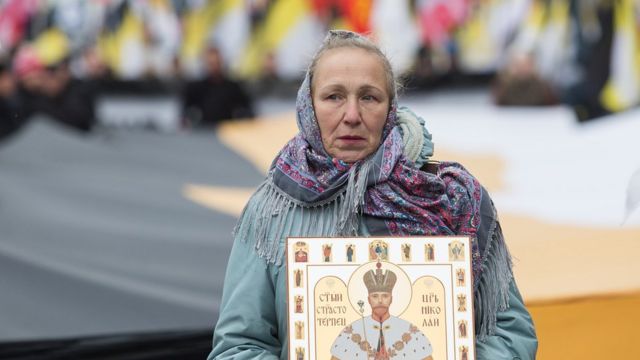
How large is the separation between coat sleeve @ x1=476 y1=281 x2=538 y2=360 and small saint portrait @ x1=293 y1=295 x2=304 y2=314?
0.38m

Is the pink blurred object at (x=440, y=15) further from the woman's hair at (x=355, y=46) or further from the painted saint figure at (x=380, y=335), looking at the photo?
the painted saint figure at (x=380, y=335)

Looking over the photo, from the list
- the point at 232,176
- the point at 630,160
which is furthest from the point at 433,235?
the point at 232,176

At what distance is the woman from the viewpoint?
2.29 metres

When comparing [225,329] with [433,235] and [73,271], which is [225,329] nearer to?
[433,235]

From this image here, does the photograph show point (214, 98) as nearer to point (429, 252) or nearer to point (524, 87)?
point (524, 87)

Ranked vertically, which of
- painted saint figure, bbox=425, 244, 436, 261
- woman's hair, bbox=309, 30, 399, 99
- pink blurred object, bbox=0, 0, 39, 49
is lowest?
painted saint figure, bbox=425, 244, 436, 261

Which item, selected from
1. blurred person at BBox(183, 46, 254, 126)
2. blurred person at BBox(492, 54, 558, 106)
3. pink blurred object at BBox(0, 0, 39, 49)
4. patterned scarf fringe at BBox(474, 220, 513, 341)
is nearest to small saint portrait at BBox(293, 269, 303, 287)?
patterned scarf fringe at BBox(474, 220, 513, 341)

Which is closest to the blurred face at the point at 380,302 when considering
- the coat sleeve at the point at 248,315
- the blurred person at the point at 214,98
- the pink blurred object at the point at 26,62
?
the coat sleeve at the point at 248,315

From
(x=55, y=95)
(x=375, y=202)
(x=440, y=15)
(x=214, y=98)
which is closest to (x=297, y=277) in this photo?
(x=375, y=202)

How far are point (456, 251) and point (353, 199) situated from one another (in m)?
0.24

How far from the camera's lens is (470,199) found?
235 cm

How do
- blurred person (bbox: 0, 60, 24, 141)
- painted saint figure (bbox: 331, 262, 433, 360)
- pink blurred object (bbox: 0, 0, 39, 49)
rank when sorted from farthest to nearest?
1. pink blurred object (bbox: 0, 0, 39, 49)
2. blurred person (bbox: 0, 60, 24, 141)
3. painted saint figure (bbox: 331, 262, 433, 360)

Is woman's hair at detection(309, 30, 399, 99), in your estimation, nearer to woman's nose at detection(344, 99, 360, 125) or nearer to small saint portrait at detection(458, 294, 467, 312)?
woman's nose at detection(344, 99, 360, 125)

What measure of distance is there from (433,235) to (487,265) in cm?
20
